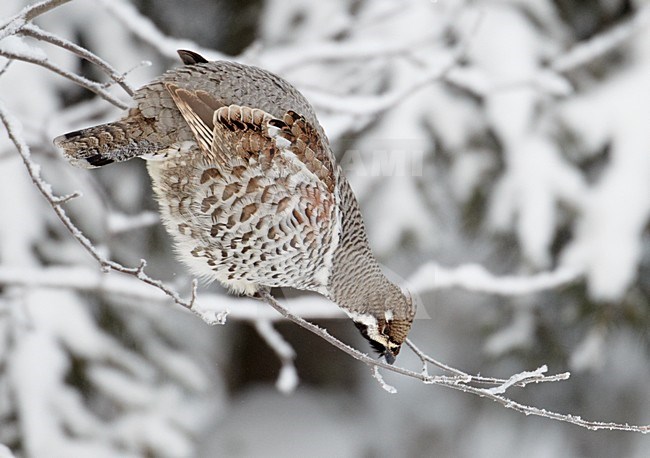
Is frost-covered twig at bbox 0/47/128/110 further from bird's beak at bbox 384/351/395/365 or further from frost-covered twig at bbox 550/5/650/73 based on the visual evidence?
frost-covered twig at bbox 550/5/650/73

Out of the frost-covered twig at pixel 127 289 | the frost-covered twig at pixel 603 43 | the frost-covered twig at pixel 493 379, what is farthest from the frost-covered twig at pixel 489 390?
the frost-covered twig at pixel 603 43

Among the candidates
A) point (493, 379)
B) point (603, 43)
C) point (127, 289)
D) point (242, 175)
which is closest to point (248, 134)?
point (242, 175)

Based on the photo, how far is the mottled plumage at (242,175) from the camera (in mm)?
2184

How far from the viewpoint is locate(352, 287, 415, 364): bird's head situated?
2.41m

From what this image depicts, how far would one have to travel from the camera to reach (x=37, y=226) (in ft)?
15.8

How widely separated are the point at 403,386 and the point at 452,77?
313 centimetres

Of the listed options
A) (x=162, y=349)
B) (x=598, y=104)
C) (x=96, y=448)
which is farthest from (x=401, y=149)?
(x=96, y=448)

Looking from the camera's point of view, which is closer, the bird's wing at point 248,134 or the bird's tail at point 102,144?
the bird's tail at point 102,144

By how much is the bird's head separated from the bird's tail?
0.80m

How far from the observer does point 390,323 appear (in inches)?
95.0

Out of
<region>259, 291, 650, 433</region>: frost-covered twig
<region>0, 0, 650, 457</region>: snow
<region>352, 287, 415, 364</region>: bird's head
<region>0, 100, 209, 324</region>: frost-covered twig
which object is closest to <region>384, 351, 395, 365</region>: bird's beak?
<region>352, 287, 415, 364</region>: bird's head

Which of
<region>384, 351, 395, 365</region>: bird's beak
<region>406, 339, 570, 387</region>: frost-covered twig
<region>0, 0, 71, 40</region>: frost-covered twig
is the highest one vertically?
<region>384, 351, 395, 365</region>: bird's beak

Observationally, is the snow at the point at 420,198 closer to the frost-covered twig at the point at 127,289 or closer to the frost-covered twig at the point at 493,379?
the frost-covered twig at the point at 127,289

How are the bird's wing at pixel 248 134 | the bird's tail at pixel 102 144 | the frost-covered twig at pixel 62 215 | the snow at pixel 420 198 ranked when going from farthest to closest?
the snow at pixel 420 198 < the bird's wing at pixel 248 134 < the bird's tail at pixel 102 144 < the frost-covered twig at pixel 62 215
